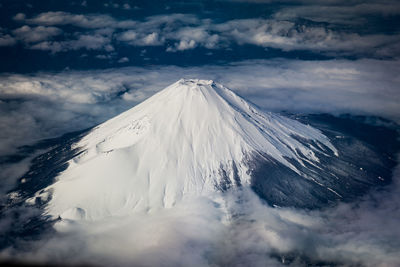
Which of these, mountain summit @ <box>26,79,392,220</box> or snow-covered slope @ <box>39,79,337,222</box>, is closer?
snow-covered slope @ <box>39,79,337,222</box>

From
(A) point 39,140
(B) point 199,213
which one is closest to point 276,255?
(B) point 199,213

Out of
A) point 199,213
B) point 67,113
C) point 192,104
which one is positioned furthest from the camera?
point 67,113

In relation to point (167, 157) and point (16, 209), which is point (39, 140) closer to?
point (16, 209)

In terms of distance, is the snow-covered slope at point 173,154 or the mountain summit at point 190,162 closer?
the snow-covered slope at point 173,154

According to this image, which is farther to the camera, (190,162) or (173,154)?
(173,154)
